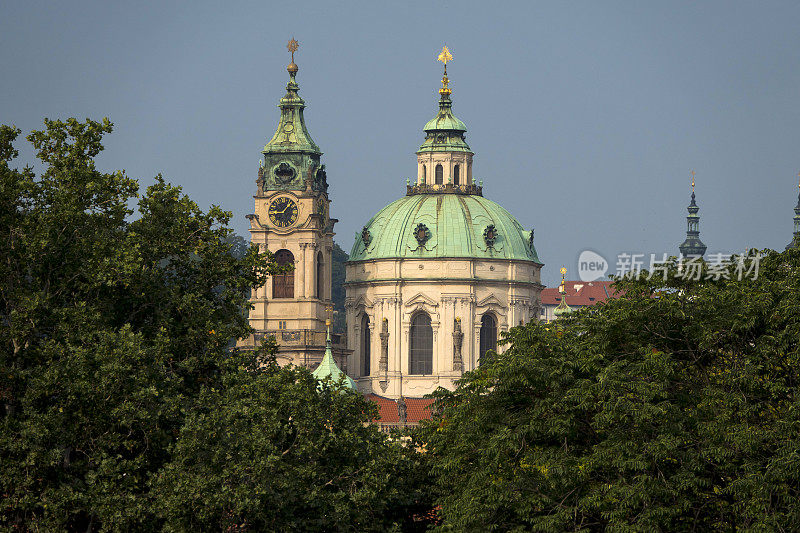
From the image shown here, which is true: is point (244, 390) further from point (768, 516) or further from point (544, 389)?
point (768, 516)

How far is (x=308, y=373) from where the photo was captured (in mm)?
58969

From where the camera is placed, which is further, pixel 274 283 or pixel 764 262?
pixel 274 283

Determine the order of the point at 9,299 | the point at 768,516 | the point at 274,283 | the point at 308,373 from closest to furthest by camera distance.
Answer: the point at 768,516 < the point at 9,299 < the point at 308,373 < the point at 274,283

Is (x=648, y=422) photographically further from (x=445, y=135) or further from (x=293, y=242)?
(x=445, y=135)

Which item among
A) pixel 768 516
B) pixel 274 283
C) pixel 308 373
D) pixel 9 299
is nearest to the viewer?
pixel 768 516

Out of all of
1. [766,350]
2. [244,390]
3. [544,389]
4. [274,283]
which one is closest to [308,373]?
[244,390]

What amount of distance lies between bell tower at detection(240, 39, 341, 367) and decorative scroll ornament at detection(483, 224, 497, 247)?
14118 millimetres

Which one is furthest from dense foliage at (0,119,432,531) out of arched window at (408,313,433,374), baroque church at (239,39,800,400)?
arched window at (408,313,433,374)

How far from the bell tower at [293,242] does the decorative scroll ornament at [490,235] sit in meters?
14.1

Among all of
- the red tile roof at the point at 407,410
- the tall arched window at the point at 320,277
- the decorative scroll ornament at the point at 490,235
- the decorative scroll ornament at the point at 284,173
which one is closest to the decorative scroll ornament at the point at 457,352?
the red tile roof at the point at 407,410

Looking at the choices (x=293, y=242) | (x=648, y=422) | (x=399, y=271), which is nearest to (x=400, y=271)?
(x=399, y=271)

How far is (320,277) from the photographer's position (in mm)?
147125

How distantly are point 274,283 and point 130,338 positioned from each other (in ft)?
306

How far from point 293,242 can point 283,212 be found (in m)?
2.57
